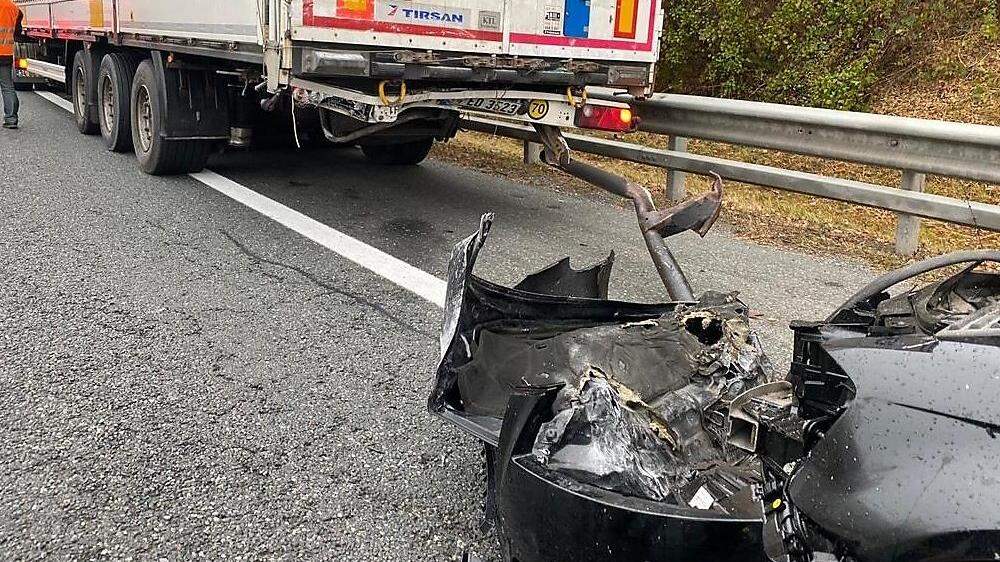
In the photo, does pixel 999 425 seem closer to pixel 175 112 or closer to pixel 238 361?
pixel 238 361

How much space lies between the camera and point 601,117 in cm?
606

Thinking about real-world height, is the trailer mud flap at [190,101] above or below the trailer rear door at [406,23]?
below

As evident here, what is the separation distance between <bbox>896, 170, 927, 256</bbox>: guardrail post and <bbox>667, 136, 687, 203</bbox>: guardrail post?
71.9 inches

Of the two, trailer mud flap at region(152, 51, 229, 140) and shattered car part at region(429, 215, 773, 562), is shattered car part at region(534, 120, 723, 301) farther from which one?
trailer mud flap at region(152, 51, 229, 140)

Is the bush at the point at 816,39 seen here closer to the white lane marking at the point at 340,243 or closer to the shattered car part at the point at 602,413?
the white lane marking at the point at 340,243

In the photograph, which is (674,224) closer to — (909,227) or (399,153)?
(909,227)

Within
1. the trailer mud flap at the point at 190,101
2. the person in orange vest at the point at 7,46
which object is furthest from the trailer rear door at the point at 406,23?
the person in orange vest at the point at 7,46

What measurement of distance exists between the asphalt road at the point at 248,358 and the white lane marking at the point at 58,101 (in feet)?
20.5

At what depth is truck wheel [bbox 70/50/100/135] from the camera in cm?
925

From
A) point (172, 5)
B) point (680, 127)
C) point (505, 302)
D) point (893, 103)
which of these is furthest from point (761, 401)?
point (893, 103)

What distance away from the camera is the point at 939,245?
577 centimetres

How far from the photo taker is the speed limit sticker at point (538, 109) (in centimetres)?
592

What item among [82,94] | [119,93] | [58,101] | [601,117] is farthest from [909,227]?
[58,101]

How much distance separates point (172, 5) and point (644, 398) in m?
5.69
